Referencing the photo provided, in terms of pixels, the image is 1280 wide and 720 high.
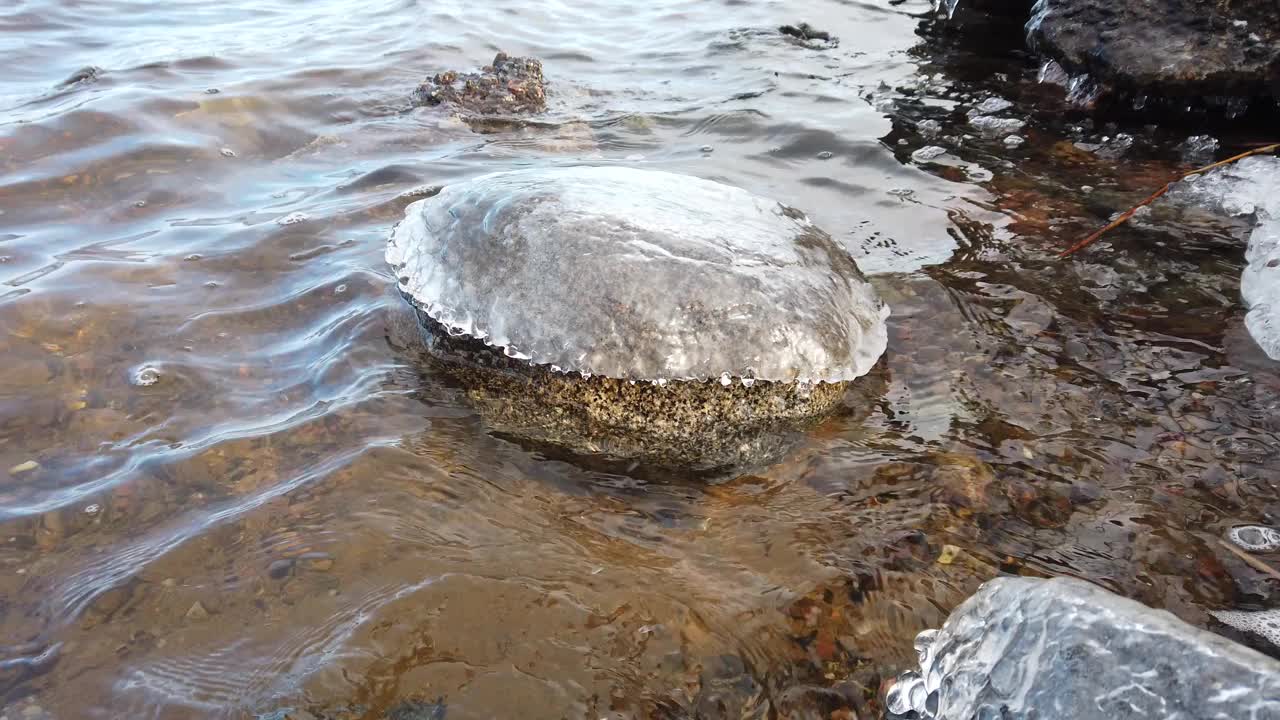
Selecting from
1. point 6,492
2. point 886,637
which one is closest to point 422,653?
point 886,637

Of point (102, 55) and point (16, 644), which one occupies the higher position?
point (102, 55)

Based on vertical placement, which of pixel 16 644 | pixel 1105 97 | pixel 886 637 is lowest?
pixel 886 637

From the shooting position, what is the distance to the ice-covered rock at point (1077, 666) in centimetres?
159

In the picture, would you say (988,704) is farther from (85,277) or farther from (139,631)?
(85,277)

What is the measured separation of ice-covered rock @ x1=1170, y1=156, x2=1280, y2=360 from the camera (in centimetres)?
336

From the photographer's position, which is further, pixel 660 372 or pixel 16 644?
pixel 660 372

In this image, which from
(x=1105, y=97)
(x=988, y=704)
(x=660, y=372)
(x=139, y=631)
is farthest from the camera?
(x=1105, y=97)

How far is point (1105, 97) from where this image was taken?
569 cm

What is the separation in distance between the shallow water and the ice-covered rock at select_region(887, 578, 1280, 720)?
0.53 ft

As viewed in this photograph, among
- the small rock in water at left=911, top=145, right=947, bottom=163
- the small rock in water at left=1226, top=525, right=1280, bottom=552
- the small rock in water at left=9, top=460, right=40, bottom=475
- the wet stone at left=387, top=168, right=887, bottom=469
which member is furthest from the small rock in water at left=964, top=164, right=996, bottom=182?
the small rock in water at left=9, top=460, right=40, bottom=475

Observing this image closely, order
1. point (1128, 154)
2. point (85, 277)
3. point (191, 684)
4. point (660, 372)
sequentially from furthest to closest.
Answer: point (1128, 154) → point (85, 277) → point (660, 372) → point (191, 684)

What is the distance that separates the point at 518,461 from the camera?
2875 millimetres

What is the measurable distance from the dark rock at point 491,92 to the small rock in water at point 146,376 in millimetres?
3700

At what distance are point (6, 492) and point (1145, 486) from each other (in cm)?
378
